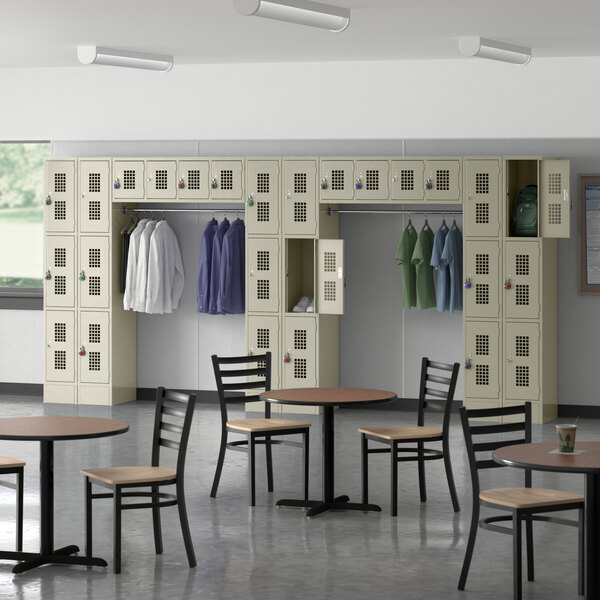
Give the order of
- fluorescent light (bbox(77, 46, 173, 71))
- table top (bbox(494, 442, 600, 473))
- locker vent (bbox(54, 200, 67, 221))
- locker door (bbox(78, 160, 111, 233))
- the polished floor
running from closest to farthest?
table top (bbox(494, 442, 600, 473)) < the polished floor < fluorescent light (bbox(77, 46, 173, 71)) < locker door (bbox(78, 160, 111, 233)) < locker vent (bbox(54, 200, 67, 221))

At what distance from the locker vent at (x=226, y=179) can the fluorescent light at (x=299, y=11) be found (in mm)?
2543

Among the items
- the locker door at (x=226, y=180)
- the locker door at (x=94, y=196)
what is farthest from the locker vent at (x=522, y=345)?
the locker door at (x=94, y=196)

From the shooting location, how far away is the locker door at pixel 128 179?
9.83 m

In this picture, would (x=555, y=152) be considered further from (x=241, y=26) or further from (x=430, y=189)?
(x=241, y=26)

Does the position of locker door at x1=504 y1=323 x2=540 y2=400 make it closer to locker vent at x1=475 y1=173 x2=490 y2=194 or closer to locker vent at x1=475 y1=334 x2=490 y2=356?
locker vent at x1=475 y1=334 x2=490 y2=356

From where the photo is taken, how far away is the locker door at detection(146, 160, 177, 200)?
32.0 feet

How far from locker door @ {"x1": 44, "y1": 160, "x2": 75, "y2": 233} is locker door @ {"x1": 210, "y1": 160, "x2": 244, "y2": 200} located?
135 cm

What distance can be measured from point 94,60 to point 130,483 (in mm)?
5079

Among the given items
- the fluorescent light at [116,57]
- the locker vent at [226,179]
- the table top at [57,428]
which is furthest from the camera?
the locker vent at [226,179]

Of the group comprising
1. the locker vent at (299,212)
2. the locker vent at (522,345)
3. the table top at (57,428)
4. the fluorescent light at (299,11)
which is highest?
the fluorescent light at (299,11)

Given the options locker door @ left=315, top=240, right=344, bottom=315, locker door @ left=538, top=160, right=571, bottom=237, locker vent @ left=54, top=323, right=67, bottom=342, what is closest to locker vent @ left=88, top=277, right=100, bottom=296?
A: locker vent @ left=54, top=323, right=67, bottom=342

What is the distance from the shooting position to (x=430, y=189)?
919cm

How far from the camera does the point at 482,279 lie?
29.8 ft

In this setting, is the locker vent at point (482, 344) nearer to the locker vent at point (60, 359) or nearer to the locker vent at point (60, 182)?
the locker vent at point (60, 359)
